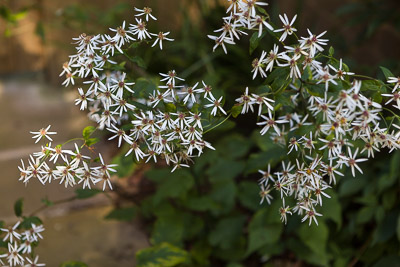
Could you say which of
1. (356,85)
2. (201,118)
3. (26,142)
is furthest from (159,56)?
(356,85)

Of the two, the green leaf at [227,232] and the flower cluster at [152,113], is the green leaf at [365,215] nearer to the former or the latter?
the green leaf at [227,232]

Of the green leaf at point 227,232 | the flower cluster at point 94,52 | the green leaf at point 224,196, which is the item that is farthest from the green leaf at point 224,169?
the flower cluster at point 94,52

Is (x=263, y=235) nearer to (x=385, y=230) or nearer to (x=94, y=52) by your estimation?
(x=385, y=230)

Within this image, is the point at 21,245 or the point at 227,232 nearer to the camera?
the point at 21,245

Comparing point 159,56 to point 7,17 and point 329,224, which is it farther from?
point 329,224

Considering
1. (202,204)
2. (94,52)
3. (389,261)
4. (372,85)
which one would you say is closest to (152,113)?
(94,52)

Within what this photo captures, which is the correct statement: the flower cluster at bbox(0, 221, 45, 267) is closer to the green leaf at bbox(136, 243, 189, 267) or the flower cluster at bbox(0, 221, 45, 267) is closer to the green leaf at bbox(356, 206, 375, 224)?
the green leaf at bbox(136, 243, 189, 267)

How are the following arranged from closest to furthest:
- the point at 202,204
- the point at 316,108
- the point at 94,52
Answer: the point at 316,108 → the point at 94,52 → the point at 202,204
